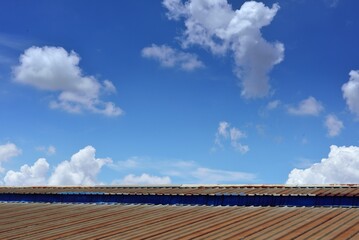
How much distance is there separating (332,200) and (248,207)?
3.26m

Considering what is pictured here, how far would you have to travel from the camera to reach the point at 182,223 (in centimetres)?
1505

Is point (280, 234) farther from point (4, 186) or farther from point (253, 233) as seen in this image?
point (4, 186)

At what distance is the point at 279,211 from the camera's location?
16203 mm

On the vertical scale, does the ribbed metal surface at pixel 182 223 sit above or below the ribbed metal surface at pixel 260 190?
below

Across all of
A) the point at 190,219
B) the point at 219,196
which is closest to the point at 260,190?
the point at 219,196

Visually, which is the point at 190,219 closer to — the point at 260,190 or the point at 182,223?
the point at 182,223

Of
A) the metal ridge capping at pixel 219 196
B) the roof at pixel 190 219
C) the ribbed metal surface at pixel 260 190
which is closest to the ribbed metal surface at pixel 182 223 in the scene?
the roof at pixel 190 219

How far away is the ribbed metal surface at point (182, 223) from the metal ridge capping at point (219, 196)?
2.67 feet

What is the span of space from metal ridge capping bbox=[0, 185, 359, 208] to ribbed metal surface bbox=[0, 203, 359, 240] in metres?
0.81

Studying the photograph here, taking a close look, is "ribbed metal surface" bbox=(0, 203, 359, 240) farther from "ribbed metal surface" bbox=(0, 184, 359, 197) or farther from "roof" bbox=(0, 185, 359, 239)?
"ribbed metal surface" bbox=(0, 184, 359, 197)

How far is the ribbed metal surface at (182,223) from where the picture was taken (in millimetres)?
12539

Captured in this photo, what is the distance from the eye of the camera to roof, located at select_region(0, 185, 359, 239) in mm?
12781

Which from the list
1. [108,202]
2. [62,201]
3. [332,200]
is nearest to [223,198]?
[332,200]

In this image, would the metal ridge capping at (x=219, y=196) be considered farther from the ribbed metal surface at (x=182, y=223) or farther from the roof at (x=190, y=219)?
the ribbed metal surface at (x=182, y=223)
